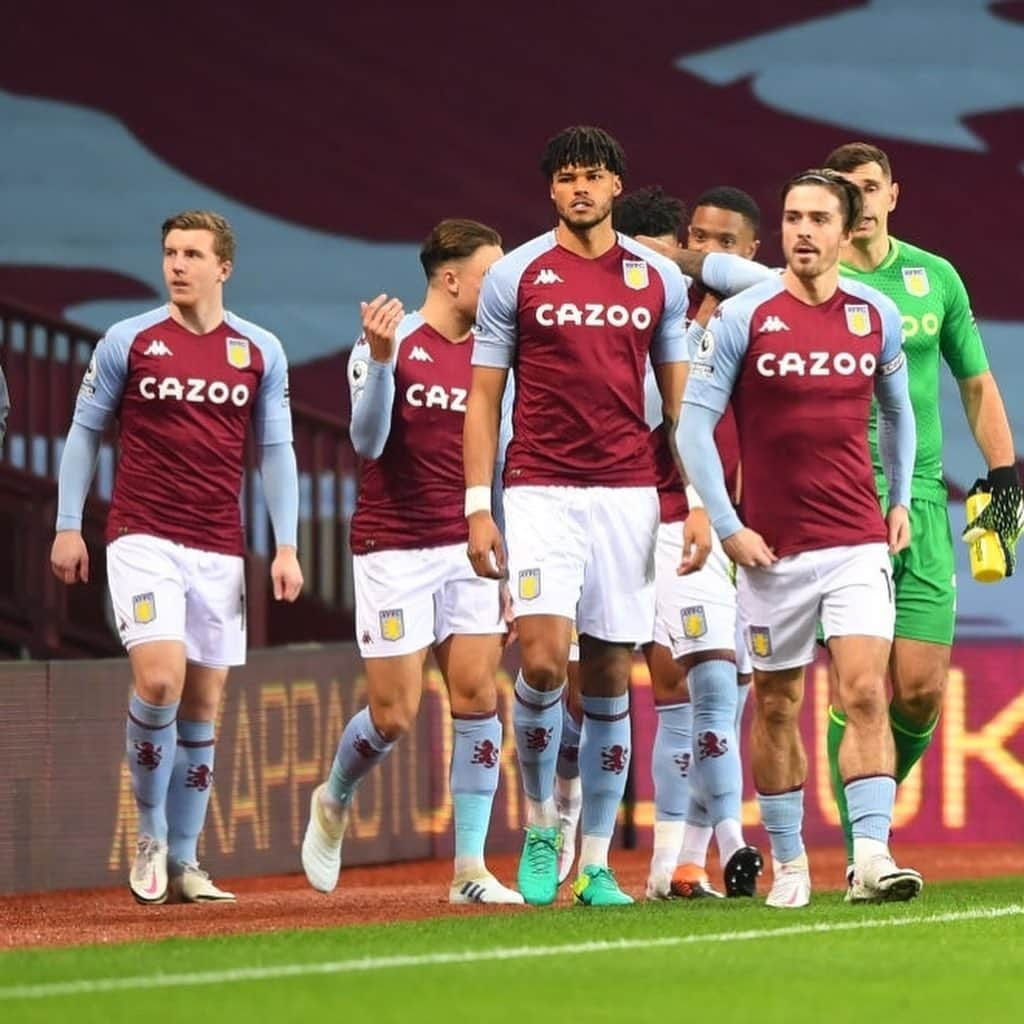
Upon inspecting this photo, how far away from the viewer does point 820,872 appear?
35.9ft

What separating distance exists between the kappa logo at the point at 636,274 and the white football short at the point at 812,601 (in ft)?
2.90

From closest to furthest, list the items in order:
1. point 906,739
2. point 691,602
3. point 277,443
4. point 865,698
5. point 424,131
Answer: point 865,698 → point 691,602 → point 906,739 → point 277,443 → point 424,131

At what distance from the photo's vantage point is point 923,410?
832 centimetres

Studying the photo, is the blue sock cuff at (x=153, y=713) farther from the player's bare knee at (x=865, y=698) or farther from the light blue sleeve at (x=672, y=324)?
the player's bare knee at (x=865, y=698)

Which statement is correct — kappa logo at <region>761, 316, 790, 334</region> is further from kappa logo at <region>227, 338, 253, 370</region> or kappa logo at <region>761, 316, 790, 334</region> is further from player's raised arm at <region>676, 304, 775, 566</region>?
kappa logo at <region>227, 338, 253, 370</region>

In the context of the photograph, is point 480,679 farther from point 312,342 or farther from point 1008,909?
point 312,342

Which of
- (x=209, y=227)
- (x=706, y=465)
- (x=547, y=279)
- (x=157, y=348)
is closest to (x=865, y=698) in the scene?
(x=706, y=465)

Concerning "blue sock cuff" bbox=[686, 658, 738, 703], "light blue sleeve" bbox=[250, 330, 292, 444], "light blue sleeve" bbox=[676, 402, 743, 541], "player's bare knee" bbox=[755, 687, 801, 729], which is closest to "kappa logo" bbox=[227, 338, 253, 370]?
"light blue sleeve" bbox=[250, 330, 292, 444]

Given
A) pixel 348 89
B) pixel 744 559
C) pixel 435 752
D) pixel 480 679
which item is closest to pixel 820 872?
pixel 435 752

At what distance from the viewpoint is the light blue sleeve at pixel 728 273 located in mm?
8195

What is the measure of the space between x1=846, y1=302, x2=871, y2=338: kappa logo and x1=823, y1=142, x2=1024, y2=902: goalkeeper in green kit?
0.73 metres

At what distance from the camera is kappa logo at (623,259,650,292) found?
25.7 feet

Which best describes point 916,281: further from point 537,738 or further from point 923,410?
point 537,738

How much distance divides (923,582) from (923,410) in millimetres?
517
